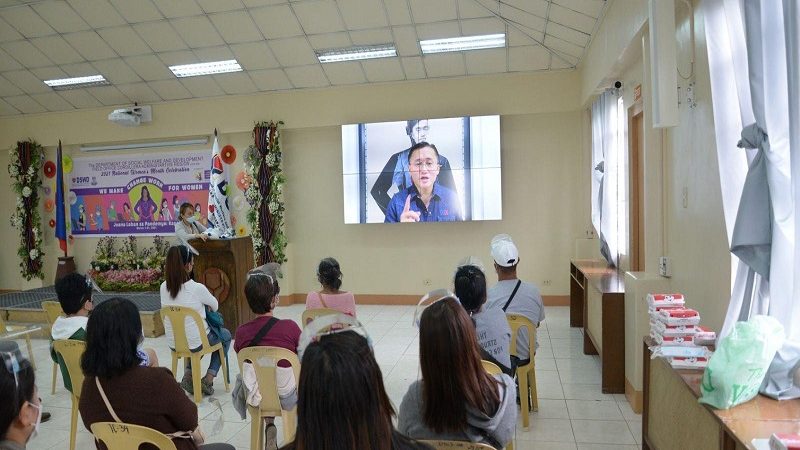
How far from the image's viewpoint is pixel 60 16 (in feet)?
20.9

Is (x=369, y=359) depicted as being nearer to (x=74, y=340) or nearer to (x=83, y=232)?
(x=74, y=340)

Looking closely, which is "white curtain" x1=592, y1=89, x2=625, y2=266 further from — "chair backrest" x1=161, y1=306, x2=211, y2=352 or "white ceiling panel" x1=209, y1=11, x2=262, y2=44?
"white ceiling panel" x1=209, y1=11, x2=262, y2=44

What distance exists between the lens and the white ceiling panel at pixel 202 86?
24.8 ft

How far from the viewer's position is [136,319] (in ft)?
6.79

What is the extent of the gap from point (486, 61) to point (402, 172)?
71.7 inches

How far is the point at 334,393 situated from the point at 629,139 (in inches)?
181

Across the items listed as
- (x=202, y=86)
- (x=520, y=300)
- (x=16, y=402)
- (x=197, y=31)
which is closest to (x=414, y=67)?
(x=197, y=31)

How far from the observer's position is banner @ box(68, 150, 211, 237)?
8.36 metres

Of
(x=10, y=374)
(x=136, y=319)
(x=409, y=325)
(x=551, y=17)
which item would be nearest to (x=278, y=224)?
(x=409, y=325)

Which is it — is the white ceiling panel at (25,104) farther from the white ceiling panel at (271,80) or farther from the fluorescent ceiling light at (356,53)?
the fluorescent ceiling light at (356,53)

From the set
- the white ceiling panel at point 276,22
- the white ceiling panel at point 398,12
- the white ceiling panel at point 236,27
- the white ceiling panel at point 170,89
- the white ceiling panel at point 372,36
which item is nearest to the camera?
the white ceiling panel at point 398,12

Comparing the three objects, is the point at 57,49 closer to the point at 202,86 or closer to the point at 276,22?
the point at 202,86

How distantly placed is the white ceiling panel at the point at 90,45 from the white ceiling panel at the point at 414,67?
12.9ft

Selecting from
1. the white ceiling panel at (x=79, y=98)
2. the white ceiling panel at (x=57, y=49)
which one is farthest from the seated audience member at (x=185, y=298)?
the white ceiling panel at (x=79, y=98)
